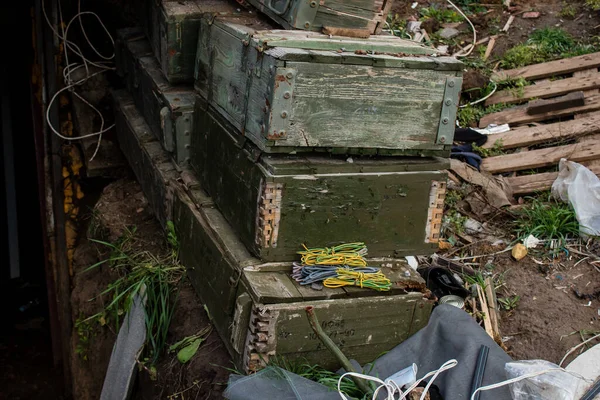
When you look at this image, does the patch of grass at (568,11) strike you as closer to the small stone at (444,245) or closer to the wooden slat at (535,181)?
the wooden slat at (535,181)

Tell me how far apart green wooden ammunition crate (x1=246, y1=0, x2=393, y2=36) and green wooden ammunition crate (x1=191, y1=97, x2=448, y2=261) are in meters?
0.66

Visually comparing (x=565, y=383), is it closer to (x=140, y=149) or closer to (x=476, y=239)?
(x=476, y=239)

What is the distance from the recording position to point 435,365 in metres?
3.55

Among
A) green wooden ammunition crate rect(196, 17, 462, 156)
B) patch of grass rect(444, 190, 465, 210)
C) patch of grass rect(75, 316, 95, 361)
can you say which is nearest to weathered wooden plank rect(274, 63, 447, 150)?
green wooden ammunition crate rect(196, 17, 462, 156)

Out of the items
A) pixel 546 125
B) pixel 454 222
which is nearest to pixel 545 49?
pixel 546 125

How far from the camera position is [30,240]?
8.46m

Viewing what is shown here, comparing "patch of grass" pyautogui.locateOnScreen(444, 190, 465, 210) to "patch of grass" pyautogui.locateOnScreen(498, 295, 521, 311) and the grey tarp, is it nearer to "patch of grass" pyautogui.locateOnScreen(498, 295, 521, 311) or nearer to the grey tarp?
"patch of grass" pyautogui.locateOnScreen(498, 295, 521, 311)

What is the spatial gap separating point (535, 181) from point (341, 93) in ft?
8.98

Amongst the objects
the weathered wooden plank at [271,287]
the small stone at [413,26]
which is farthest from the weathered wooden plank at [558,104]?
the weathered wooden plank at [271,287]

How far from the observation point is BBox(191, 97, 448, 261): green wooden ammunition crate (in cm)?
345

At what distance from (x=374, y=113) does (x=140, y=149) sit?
2.28 metres

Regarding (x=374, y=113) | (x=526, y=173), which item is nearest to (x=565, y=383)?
(x=374, y=113)

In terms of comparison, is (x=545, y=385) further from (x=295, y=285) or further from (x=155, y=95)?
(x=155, y=95)

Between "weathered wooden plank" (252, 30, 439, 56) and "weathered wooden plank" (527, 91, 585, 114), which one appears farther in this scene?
"weathered wooden plank" (527, 91, 585, 114)
